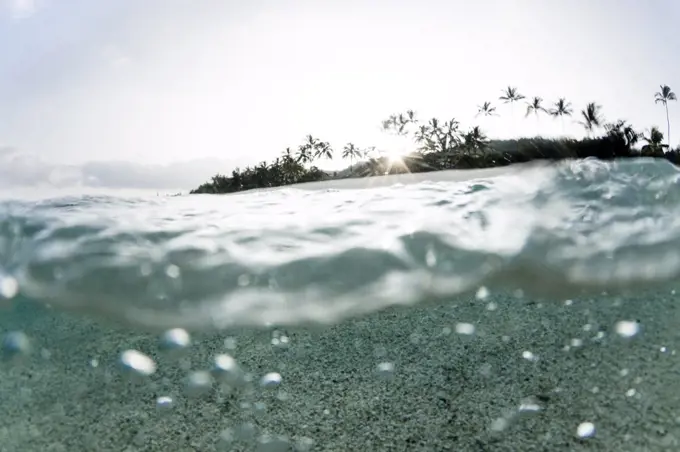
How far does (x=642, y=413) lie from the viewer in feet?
11.2

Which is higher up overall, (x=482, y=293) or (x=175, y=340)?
(x=175, y=340)

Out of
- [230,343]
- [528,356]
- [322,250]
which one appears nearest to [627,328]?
[528,356]

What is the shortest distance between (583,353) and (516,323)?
1.95 feet

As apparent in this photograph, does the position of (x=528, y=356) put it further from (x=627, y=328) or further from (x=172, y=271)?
(x=172, y=271)

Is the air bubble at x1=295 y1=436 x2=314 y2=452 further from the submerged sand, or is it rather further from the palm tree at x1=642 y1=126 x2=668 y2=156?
the palm tree at x1=642 y1=126 x2=668 y2=156

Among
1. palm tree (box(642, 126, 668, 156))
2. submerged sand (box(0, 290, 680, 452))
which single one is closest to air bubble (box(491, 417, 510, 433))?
submerged sand (box(0, 290, 680, 452))

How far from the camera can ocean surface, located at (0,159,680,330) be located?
5336 millimetres

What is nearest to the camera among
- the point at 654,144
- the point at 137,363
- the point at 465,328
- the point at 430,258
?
the point at 137,363

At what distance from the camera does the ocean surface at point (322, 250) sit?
5.34 metres

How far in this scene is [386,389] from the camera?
3.81 m

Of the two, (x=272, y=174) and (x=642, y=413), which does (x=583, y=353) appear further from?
(x=272, y=174)

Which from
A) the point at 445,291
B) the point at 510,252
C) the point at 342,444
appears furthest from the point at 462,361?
the point at 510,252

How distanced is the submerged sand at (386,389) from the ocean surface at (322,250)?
2.12ft

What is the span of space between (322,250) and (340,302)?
551 mm
